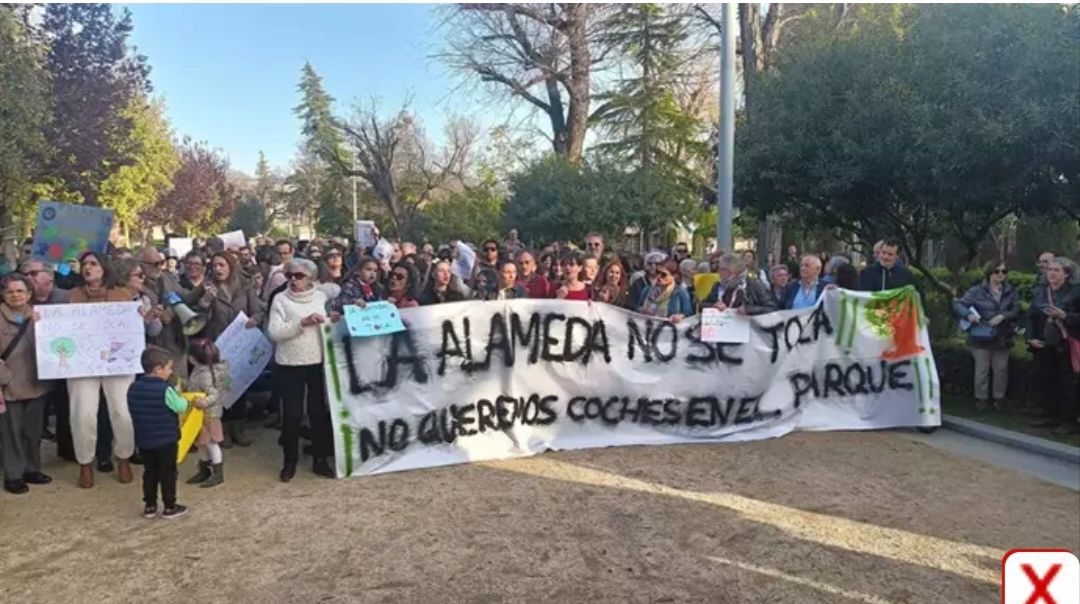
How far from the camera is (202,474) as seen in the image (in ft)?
20.1

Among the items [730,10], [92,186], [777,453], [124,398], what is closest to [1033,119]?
[777,453]

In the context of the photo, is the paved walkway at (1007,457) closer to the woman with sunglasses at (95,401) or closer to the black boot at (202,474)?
the black boot at (202,474)

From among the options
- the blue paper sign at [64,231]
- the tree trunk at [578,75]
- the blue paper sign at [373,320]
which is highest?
the tree trunk at [578,75]

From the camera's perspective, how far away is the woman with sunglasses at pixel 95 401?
5.97m

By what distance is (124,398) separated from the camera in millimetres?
6078

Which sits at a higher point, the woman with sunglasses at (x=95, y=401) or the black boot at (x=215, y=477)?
the woman with sunglasses at (x=95, y=401)

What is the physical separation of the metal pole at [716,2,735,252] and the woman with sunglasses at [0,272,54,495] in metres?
8.29

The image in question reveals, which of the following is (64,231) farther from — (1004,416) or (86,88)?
(86,88)

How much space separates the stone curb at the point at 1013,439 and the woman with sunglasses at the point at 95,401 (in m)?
7.28

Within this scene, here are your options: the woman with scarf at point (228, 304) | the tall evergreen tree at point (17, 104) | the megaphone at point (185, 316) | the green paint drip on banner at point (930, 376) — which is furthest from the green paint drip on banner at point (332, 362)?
the tall evergreen tree at point (17, 104)

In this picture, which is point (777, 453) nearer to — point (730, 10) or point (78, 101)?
point (730, 10)

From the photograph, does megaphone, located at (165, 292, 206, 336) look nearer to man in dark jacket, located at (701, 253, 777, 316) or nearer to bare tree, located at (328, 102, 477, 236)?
man in dark jacket, located at (701, 253, 777, 316)

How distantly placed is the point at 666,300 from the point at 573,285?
3.02ft

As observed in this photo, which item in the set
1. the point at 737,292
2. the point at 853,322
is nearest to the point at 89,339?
the point at 737,292
